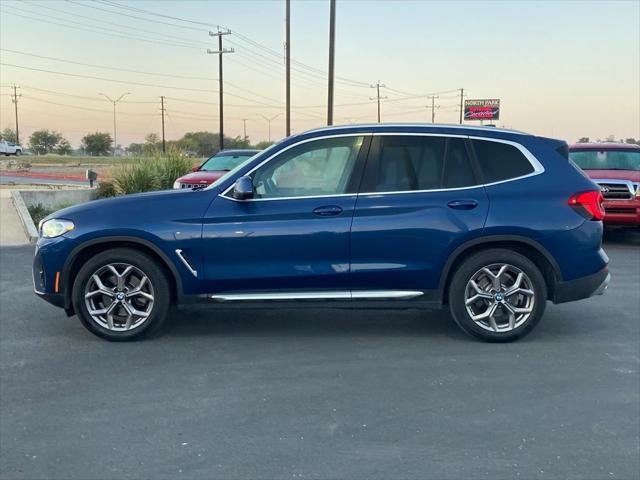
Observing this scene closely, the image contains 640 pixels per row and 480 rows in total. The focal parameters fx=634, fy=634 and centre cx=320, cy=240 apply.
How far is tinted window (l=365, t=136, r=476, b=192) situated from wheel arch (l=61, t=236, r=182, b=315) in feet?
5.89

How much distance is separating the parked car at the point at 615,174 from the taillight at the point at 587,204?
19.9 ft

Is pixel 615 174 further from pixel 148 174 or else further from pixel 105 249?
pixel 148 174

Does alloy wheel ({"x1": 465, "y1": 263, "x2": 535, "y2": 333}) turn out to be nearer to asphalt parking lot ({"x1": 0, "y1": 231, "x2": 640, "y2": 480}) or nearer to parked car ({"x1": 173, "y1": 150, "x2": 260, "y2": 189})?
asphalt parking lot ({"x1": 0, "y1": 231, "x2": 640, "y2": 480})

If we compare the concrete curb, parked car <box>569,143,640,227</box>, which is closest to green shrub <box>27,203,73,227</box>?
the concrete curb

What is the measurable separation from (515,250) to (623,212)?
6488mm

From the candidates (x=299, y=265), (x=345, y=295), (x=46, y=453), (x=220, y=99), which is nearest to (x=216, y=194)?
(x=299, y=265)

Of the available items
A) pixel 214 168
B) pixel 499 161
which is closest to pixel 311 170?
pixel 499 161

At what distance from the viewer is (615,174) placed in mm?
11328

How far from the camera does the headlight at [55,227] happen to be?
528 centimetres

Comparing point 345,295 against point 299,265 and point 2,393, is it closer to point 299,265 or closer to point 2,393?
point 299,265

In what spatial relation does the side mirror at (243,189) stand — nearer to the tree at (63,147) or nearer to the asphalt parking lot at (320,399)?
the asphalt parking lot at (320,399)

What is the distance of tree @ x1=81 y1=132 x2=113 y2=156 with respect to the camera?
10219 cm

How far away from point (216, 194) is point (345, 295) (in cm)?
137

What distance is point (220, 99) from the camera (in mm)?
45594
